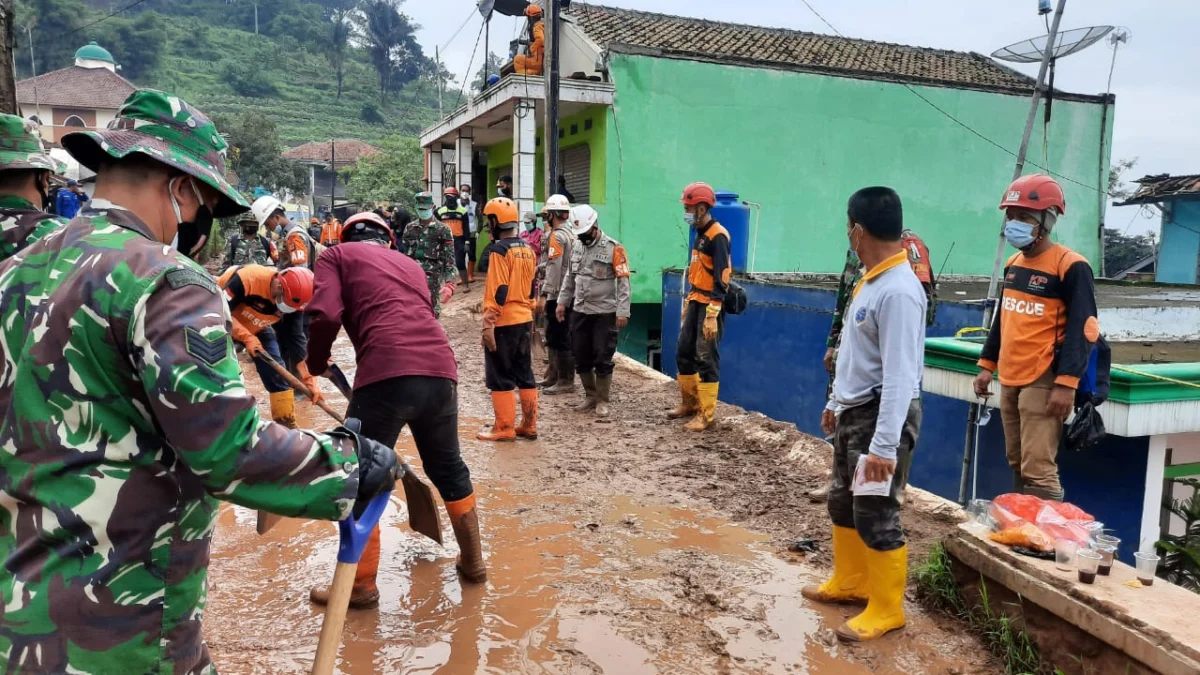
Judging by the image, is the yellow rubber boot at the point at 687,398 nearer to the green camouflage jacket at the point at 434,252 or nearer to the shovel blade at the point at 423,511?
the green camouflage jacket at the point at 434,252

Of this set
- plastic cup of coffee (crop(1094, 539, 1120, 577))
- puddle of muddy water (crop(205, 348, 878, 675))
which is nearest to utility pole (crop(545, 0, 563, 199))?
puddle of muddy water (crop(205, 348, 878, 675))

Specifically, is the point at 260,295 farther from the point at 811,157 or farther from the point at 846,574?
the point at 811,157

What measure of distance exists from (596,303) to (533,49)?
8.80 metres

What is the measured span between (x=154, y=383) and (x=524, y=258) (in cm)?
491

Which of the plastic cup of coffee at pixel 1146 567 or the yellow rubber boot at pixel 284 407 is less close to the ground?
the plastic cup of coffee at pixel 1146 567

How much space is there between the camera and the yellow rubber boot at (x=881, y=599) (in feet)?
10.4

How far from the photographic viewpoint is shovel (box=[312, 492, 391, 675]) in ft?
5.97

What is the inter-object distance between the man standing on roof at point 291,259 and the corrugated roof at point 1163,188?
753 inches

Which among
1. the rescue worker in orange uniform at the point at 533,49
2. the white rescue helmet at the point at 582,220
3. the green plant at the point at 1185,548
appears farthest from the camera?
the rescue worker in orange uniform at the point at 533,49

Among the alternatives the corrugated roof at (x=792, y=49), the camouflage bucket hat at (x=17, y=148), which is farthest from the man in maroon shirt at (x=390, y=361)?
the corrugated roof at (x=792, y=49)

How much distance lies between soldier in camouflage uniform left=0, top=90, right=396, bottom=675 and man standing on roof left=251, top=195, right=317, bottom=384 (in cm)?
433

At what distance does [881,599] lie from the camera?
3227 millimetres

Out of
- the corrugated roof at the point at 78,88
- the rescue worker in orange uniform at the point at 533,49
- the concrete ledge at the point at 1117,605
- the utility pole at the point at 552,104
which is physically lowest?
the concrete ledge at the point at 1117,605

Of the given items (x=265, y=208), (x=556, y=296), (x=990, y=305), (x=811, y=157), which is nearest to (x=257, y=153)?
(x=811, y=157)
